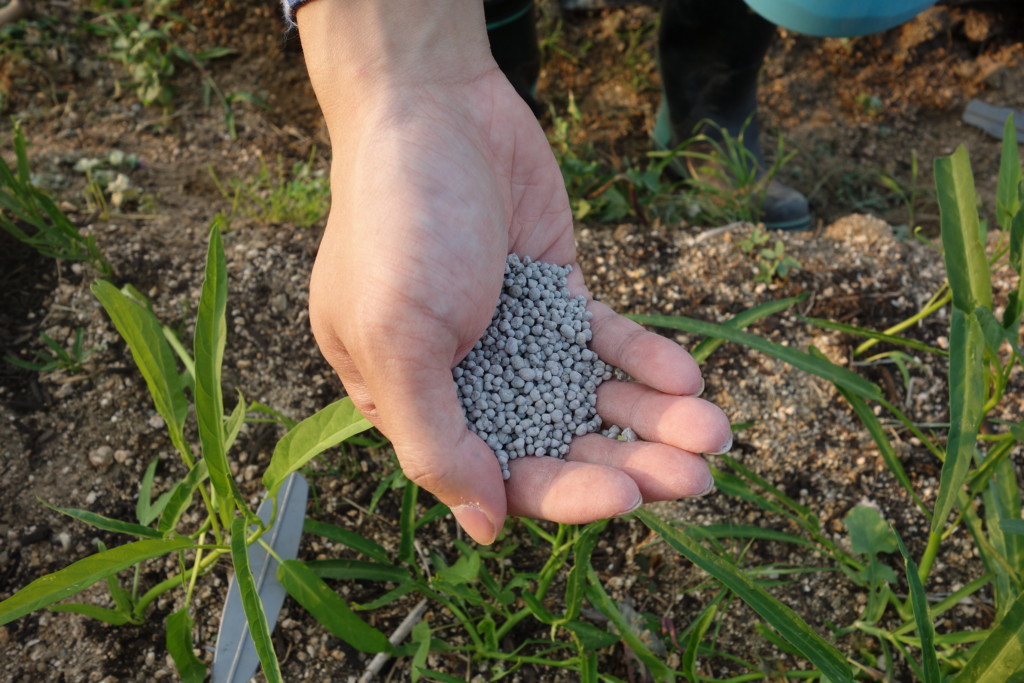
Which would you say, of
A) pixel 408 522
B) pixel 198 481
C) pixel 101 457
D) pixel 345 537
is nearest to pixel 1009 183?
pixel 408 522

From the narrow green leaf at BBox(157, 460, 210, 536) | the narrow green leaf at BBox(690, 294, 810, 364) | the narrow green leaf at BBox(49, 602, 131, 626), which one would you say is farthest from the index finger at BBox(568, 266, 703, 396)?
the narrow green leaf at BBox(49, 602, 131, 626)

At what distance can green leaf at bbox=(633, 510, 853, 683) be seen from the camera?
3.23ft

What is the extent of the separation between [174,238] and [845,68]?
237 cm

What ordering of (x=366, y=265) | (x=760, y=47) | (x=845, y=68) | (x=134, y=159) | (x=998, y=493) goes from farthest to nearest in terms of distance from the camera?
(x=845, y=68)
(x=760, y=47)
(x=134, y=159)
(x=998, y=493)
(x=366, y=265)

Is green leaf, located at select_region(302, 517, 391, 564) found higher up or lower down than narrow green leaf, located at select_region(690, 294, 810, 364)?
lower down

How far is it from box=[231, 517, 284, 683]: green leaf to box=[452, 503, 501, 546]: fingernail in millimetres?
291

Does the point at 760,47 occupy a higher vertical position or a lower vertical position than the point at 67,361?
higher

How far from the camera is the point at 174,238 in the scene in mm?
1876

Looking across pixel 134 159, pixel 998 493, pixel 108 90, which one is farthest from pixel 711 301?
pixel 108 90

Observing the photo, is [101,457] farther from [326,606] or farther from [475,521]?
[475,521]

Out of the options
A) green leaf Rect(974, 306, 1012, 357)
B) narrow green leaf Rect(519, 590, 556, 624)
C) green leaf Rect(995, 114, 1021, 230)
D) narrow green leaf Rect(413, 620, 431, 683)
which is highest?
green leaf Rect(995, 114, 1021, 230)

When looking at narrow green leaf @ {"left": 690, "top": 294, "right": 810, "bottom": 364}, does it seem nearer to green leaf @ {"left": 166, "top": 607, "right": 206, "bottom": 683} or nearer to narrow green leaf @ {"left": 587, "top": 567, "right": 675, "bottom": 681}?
narrow green leaf @ {"left": 587, "top": 567, "right": 675, "bottom": 681}

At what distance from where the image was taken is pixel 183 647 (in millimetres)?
1144

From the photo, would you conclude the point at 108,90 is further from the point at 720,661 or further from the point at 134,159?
the point at 720,661
